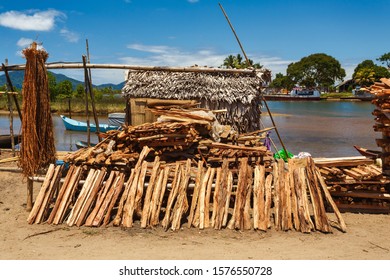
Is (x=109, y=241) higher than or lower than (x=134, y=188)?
lower

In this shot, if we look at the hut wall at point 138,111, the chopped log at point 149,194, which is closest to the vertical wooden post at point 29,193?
the chopped log at point 149,194

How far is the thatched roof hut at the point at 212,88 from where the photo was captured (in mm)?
12562

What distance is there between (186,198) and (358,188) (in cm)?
394

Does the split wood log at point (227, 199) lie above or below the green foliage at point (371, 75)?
below

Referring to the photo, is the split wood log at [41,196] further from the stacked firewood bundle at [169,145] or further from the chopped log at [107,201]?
the chopped log at [107,201]

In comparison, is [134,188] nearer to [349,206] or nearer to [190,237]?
[190,237]

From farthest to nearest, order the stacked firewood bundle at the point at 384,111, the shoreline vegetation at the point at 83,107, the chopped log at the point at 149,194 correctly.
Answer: the shoreline vegetation at the point at 83,107 < the stacked firewood bundle at the point at 384,111 < the chopped log at the point at 149,194

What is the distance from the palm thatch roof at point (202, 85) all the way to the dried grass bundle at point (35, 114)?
14.3 feet

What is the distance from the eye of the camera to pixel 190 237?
7.37m

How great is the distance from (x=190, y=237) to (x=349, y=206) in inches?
157

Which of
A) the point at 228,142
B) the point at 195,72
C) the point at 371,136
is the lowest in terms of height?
the point at 371,136

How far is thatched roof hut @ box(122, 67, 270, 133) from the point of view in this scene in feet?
41.2

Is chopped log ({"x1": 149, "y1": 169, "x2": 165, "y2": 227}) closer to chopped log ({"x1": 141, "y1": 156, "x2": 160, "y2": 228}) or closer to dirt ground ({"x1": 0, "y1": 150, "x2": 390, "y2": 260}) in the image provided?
chopped log ({"x1": 141, "y1": 156, "x2": 160, "y2": 228})

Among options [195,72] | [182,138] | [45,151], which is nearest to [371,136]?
[195,72]
